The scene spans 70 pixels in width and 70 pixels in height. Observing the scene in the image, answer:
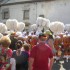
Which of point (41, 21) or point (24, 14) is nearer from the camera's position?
point (41, 21)

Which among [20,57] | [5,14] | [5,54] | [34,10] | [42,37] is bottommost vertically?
[20,57]

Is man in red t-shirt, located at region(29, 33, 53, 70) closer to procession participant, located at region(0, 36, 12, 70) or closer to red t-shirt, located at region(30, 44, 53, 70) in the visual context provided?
red t-shirt, located at region(30, 44, 53, 70)

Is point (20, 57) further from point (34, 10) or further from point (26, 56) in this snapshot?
point (34, 10)

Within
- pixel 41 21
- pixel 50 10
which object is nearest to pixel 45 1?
pixel 50 10

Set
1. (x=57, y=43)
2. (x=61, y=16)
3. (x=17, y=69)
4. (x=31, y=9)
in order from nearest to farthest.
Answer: (x=17, y=69) → (x=57, y=43) → (x=61, y=16) → (x=31, y=9)

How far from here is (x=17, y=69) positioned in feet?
23.9

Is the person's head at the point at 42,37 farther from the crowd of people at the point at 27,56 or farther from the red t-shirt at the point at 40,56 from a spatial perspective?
the red t-shirt at the point at 40,56

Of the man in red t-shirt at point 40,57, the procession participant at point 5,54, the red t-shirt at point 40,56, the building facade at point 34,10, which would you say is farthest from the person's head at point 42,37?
the building facade at point 34,10

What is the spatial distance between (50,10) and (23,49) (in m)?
25.9

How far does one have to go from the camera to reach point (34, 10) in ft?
113

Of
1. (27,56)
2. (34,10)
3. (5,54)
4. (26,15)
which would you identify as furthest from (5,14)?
(5,54)

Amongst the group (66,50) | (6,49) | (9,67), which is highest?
(6,49)

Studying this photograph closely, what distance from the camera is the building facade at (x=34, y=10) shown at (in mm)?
32406

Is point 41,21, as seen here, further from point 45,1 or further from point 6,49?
point 6,49
